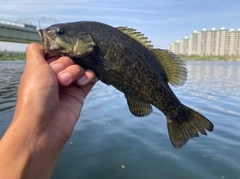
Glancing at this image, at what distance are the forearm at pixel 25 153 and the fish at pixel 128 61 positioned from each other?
114 centimetres

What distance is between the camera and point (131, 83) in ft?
10.7

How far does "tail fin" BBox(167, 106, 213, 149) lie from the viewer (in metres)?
3.66

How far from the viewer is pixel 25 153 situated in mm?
2299

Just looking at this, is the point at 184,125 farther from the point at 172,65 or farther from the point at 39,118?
the point at 39,118

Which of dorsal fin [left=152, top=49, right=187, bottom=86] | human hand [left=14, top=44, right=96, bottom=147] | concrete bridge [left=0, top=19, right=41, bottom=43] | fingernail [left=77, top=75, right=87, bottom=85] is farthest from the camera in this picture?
concrete bridge [left=0, top=19, right=41, bottom=43]

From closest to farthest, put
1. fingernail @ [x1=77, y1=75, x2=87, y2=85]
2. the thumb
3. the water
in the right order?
the thumb, fingernail @ [x1=77, y1=75, x2=87, y2=85], the water

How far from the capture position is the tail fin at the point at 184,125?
144 inches

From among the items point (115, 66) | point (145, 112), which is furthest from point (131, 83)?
point (145, 112)

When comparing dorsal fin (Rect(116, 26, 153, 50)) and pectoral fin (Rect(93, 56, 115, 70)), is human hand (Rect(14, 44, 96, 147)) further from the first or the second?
dorsal fin (Rect(116, 26, 153, 50))

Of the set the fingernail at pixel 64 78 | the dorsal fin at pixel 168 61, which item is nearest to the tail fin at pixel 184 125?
the dorsal fin at pixel 168 61

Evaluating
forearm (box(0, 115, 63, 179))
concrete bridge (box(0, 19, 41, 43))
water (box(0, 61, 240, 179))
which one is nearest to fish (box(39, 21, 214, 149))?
forearm (box(0, 115, 63, 179))

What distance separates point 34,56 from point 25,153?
118 cm

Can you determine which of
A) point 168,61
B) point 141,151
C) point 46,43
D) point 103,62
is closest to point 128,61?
point 103,62

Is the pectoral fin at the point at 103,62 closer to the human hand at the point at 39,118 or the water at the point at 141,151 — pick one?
the human hand at the point at 39,118
